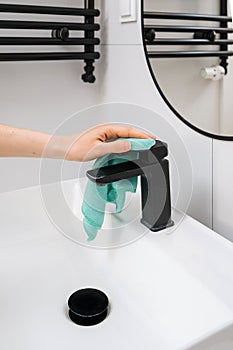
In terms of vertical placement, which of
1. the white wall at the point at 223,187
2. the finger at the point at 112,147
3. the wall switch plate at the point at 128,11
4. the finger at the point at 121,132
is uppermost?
the wall switch plate at the point at 128,11

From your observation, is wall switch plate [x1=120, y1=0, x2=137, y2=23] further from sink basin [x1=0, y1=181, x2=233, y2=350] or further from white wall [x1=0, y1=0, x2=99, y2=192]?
sink basin [x1=0, y1=181, x2=233, y2=350]

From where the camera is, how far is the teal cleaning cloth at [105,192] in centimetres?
77

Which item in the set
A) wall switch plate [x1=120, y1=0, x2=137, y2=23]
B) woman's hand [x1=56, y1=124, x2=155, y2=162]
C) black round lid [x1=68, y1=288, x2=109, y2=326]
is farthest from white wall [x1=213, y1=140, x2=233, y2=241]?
wall switch plate [x1=120, y1=0, x2=137, y2=23]

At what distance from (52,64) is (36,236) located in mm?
561

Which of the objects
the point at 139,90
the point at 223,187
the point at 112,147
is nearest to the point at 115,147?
the point at 112,147

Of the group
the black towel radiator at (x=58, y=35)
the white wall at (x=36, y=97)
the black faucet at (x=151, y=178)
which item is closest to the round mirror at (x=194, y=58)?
the black faucet at (x=151, y=178)

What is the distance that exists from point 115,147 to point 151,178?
111 mm

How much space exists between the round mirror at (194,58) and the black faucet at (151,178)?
0.14 meters

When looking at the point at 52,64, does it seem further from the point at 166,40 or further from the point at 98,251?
the point at 98,251

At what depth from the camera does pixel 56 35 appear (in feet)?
3.84

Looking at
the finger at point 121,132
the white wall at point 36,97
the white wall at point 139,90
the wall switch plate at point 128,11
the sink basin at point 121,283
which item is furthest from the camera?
the white wall at point 36,97

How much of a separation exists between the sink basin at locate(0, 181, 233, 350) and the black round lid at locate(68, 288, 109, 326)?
0.01 meters

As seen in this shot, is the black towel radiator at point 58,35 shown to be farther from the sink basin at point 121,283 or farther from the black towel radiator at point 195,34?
the sink basin at point 121,283

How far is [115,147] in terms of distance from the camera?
0.75m
